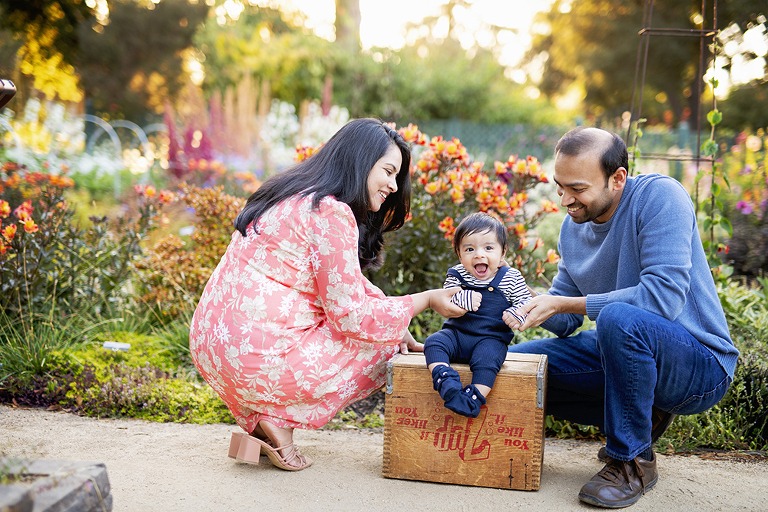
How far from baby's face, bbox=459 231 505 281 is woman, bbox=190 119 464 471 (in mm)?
149

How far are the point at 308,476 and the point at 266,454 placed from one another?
0.67ft

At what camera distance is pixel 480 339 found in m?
2.37

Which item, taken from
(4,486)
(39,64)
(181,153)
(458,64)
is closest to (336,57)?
(458,64)

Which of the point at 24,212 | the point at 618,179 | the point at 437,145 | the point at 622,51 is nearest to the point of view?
the point at 618,179

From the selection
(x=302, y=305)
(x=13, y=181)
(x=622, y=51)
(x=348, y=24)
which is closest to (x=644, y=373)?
(x=302, y=305)

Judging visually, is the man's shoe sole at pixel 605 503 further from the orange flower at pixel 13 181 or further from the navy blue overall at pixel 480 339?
the orange flower at pixel 13 181

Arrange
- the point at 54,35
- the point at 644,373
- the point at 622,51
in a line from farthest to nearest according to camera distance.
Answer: the point at 622,51 → the point at 54,35 → the point at 644,373

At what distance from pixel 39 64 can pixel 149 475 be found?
15828mm

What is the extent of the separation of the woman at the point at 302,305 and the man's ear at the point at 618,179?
0.74 meters

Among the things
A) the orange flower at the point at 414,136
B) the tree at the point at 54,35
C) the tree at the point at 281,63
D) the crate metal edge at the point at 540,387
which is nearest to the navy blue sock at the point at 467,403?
the crate metal edge at the point at 540,387

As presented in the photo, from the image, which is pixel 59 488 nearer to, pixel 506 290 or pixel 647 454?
pixel 506 290

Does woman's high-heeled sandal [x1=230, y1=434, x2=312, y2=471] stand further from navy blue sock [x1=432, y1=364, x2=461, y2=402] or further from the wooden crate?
navy blue sock [x1=432, y1=364, x2=461, y2=402]

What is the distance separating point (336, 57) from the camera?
40.0 feet

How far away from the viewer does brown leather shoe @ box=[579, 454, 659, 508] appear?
7.03 ft
